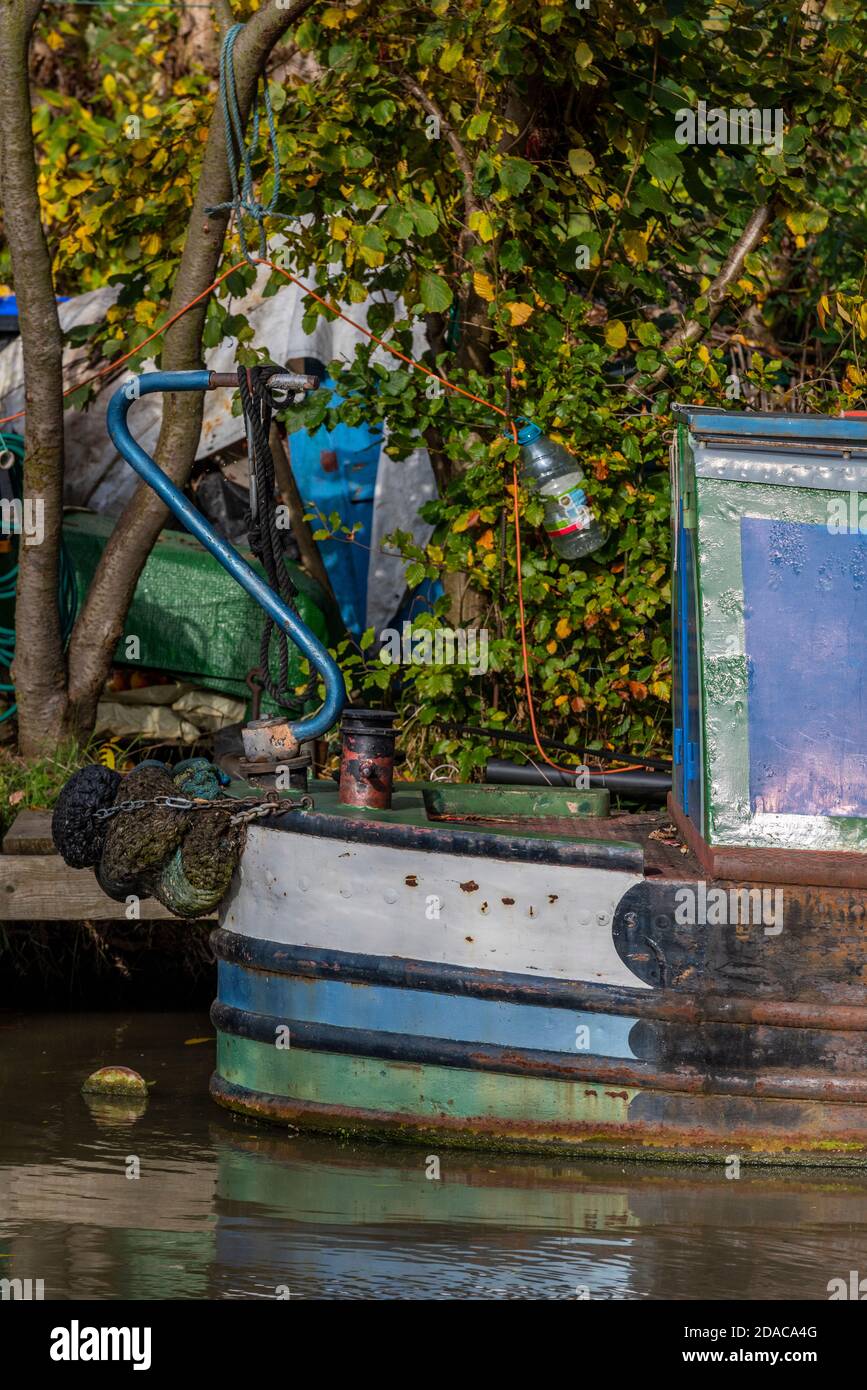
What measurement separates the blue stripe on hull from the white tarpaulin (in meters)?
3.59

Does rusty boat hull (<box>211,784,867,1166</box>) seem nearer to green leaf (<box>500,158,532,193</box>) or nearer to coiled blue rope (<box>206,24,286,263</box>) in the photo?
coiled blue rope (<box>206,24,286,263</box>)

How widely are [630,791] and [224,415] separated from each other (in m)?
3.55

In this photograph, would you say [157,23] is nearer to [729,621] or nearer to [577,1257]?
[729,621]

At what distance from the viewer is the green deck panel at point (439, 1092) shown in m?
5.09

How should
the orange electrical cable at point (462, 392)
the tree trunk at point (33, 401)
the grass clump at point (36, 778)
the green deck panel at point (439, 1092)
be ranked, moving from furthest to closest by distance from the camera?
the grass clump at point (36, 778) < the tree trunk at point (33, 401) < the orange electrical cable at point (462, 392) < the green deck panel at point (439, 1092)

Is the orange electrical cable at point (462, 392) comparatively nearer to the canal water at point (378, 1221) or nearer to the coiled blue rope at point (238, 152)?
the coiled blue rope at point (238, 152)

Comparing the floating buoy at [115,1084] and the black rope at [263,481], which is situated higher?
the black rope at [263,481]

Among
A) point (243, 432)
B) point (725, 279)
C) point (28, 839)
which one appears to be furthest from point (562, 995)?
point (243, 432)

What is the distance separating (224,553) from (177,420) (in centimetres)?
201

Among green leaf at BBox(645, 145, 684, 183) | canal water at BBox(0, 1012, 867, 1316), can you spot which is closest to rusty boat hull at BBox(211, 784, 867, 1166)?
canal water at BBox(0, 1012, 867, 1316)

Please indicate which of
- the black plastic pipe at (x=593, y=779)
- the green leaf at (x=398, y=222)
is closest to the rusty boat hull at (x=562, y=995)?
the black plastic pipe at (x=593, y=779)

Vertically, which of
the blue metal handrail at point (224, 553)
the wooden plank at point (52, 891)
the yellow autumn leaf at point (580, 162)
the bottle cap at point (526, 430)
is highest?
the yellow autumn leaf at point (580, 162)

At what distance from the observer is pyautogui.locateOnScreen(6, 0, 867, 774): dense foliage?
710 centimetres

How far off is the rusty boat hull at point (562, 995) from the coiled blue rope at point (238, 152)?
2547 millimetres
